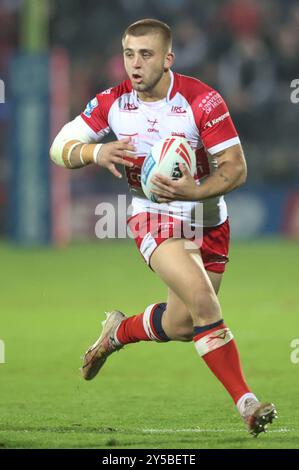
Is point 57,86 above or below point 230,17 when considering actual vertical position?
below

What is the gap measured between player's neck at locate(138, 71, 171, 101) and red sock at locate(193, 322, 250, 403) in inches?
51.7

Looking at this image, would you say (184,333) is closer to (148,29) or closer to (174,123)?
(174,123)

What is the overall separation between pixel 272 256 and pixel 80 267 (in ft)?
8.71

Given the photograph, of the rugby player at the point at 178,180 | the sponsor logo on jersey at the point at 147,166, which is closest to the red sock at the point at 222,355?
the rugby player at the point at 178,180

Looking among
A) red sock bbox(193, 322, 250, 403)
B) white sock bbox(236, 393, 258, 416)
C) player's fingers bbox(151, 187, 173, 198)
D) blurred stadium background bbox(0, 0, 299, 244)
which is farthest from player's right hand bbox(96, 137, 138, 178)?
blurred stadium background bbox(0, 0, 299, 244)

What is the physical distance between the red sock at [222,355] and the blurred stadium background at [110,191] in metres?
2.09

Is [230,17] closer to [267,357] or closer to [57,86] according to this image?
[57,86]

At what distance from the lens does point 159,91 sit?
6.62m

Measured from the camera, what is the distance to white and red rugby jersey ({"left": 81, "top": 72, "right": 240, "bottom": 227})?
6.43 meters

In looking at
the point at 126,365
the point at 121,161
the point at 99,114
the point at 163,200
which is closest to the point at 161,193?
the point at 163,200

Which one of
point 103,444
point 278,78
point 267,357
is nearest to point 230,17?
point 278,78

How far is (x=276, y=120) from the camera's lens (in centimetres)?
1831

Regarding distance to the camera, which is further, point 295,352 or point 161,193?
point 295,352

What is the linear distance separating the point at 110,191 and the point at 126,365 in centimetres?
903
